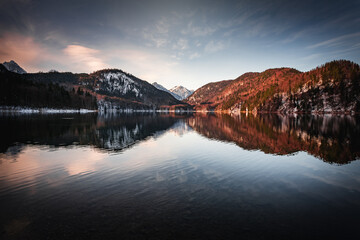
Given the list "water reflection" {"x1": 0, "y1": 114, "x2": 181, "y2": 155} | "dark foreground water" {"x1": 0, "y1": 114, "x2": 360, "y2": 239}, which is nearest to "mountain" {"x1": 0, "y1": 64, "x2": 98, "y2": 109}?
"water reflection" {"x1": 0, "y1": 114, "x2": 181, "y2": 155}

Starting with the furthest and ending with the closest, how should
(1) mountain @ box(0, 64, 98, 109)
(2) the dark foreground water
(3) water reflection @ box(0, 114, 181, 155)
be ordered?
(1) mountain @ box(0, 64, 98, 109), (3) water reflection @ box(0, 114, 181, 155), (2) the dark foreground water

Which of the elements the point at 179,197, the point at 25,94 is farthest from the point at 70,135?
the point at 25,94

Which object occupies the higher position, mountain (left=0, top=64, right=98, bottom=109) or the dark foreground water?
mountain (left=0, top=64, right=98, bottom=109)

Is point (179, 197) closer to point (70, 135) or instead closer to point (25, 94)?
point (70, 135)

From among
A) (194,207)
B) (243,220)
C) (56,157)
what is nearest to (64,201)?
(194,207)

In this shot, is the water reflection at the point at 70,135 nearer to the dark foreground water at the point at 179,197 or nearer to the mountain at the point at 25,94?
the dark foreground water at the point at 179,197

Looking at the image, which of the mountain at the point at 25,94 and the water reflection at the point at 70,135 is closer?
the water reflection at the point at 70,135

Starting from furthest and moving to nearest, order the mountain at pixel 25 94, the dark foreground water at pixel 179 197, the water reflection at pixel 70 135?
the mountain at pixel 25 94 < the water reflection at pixel 70 135 < the dark foreground water at pixel 179 197

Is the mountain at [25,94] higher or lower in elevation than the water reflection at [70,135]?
higher

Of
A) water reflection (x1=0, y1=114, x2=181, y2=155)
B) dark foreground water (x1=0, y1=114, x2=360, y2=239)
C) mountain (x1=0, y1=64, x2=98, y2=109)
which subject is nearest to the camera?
dark foreground water (x1=0, y1=114, x2=360, y2=239)

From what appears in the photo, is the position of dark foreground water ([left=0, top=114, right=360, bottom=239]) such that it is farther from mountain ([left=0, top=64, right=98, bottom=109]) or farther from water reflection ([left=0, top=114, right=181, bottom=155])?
mountain ([left=0, top=64, right=98, bottom=109])

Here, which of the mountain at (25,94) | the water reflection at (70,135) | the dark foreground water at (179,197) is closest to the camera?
the dark foreground water at (179,197)

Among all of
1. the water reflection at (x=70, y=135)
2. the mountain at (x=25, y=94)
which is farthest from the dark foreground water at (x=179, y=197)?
the mountain at (x=25, y=94)

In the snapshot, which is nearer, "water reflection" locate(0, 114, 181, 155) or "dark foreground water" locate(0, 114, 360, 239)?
"dark foreground water" locate(0, 114, 360, 239)
